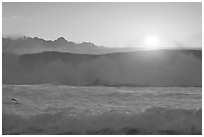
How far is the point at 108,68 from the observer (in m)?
5.14

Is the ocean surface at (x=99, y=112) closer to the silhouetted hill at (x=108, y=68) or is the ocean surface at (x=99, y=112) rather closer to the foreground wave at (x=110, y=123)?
the foreground wave at (x=110, y=123)

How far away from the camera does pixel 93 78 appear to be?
4992 millimetres

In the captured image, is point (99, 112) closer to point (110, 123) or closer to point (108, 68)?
point (110, 123)


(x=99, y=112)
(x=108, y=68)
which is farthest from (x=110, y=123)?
(x=108, y=68)

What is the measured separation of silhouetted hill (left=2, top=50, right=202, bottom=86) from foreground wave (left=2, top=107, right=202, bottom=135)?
5.63 feet

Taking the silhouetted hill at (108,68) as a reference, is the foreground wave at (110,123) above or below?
above

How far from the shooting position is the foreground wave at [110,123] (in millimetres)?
2742

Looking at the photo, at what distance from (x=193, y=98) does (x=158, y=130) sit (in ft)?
4.21

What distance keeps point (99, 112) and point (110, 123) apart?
26 cm

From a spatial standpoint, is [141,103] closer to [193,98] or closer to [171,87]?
[193,98]

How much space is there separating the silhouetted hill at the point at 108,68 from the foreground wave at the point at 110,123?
67.5 inches

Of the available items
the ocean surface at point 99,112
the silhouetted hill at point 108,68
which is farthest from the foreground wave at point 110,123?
the silhouetted hill at point 108,68

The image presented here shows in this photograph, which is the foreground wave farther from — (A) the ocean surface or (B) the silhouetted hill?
(B) the silhouetted hill

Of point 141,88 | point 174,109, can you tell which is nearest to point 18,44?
point 141,88
